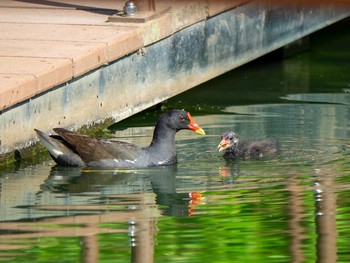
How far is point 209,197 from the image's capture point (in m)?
11.3

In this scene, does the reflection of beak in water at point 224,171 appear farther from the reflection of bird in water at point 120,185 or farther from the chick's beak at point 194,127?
Answer: the chick's beak at point 194,127

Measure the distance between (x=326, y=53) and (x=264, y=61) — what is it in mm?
944

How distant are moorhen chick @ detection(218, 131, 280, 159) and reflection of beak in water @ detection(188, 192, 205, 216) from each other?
59.0 inches

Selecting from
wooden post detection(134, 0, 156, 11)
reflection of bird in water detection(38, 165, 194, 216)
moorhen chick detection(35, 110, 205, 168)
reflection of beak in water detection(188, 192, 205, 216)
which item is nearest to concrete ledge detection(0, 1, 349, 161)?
wooden post detection(134, 0, 156, 11)

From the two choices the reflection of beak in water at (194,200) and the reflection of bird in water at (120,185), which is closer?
the reflection of beak in water at (194,200)

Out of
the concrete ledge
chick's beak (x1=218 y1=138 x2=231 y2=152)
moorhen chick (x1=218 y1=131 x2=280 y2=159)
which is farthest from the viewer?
chick's beak (x1=218 y1=138 x2=231 y2=152)

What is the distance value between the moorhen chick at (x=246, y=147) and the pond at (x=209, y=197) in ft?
0.24

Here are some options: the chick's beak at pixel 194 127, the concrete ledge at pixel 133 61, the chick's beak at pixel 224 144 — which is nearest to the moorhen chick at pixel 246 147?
the chick's beak at pixel 224 144

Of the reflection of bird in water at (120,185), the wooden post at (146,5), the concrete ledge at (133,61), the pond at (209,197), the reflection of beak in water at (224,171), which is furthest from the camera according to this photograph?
the wooden post at (146,5)

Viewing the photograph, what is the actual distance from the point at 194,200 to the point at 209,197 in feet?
0.43

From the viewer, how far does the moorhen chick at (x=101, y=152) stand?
12594 mm

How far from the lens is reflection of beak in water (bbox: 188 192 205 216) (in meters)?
10.9

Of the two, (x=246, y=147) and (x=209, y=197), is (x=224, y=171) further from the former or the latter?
(x=209, y=197)

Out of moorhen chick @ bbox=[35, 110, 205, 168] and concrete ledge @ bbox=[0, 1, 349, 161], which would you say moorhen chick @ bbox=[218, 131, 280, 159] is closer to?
moorhen chick @ bbox=[35, 110, 205, 168]
